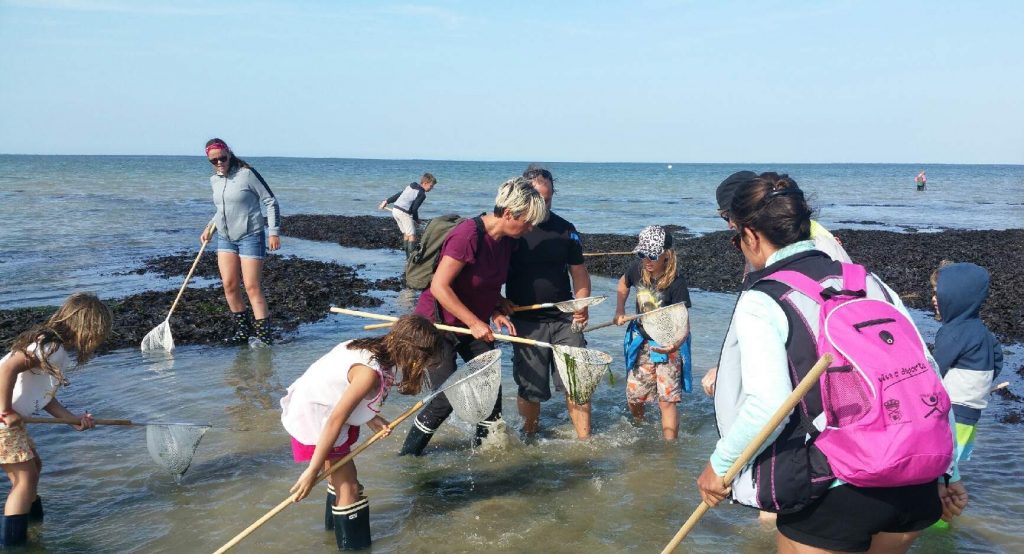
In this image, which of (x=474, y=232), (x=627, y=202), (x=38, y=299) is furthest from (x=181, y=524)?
(x=627, y=202)

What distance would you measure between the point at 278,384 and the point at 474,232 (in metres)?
3.72

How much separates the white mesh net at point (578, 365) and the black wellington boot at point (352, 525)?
170cm

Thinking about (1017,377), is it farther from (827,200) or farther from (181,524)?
(827,200)

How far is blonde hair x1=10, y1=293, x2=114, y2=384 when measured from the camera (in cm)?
424

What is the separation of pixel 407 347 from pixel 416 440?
2.05 m

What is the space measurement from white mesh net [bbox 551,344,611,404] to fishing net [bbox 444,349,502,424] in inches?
21.2

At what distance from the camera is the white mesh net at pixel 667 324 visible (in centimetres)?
583

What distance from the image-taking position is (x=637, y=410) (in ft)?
21.5

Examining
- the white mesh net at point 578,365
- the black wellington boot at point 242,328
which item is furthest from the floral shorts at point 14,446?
the black wellington boot at point 242,328

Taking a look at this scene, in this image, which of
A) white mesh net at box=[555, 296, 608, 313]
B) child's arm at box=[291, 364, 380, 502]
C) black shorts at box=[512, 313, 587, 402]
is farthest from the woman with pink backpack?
black shorts at box=[512, 313, 587, 402]

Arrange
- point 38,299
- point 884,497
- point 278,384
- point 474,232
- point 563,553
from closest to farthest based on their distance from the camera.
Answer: point 884,497, point 563,553, point 474,232, point 278,384, point 38,299

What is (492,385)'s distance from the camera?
5039 millimetres

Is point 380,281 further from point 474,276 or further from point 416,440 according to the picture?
point 474,276

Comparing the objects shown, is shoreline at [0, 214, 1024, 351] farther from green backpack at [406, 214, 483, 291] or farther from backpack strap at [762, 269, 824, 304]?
backpack strap at [762, 269, 824, 304]
